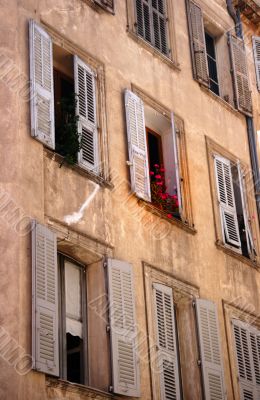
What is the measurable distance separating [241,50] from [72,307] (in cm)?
820

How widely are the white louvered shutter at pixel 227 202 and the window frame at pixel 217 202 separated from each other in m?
0.10

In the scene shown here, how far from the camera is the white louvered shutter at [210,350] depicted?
1474 centimetres

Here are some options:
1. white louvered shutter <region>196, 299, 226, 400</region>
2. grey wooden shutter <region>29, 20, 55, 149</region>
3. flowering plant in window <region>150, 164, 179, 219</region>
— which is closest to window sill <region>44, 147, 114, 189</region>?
grey wooden shutter <region>29, 20, 55, 149</region>

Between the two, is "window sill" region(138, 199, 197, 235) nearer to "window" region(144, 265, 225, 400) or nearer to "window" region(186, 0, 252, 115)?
"window" region(144, 265, 225, 400)

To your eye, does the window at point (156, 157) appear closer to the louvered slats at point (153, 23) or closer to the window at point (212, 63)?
the louvered slats at point (153, 23)

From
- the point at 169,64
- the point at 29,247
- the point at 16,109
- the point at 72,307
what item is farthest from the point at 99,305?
the point at 169,64

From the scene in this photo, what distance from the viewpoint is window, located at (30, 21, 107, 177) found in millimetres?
13680

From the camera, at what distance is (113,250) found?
45.9 feet

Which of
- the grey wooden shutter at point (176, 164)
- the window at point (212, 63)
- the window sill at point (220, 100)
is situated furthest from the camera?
the window at point (212, 63)

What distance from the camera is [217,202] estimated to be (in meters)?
16.9

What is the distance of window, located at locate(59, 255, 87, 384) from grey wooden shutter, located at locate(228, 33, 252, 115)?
644 cm

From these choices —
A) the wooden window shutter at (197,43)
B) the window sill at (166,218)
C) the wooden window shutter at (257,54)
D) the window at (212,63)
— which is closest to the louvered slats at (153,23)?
the wooden window shutter at (197,43)

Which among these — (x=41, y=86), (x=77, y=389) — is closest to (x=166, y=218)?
(x=41, y=86)

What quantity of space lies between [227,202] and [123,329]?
441 cm
